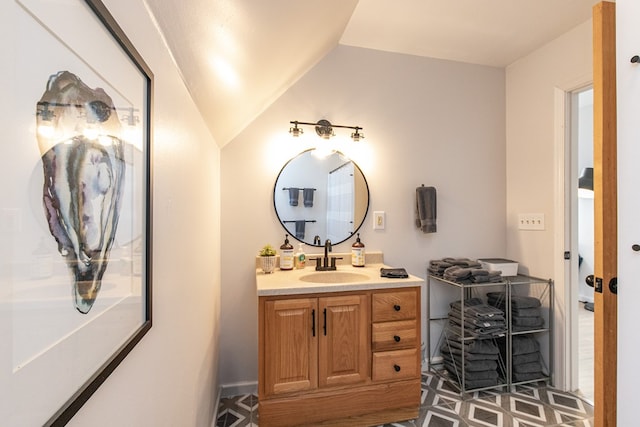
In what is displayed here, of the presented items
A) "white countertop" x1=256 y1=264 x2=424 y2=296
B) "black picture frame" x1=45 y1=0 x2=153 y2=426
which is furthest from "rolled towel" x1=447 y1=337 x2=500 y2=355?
"black picture frame" x1=45 y1=0 x2=153 y2=426

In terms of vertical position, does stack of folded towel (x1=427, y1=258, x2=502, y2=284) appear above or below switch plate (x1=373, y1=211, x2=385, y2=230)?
below

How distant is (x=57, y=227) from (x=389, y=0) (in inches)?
79.7

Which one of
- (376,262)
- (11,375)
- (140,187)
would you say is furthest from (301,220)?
(11,375)

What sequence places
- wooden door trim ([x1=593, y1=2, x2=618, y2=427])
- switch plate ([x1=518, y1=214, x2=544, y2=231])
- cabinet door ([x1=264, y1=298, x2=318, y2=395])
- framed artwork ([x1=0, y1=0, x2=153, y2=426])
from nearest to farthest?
1. framed artwork ([x1=0, y1=0, x2=153, y2=426])
2. wooden door trim ([x1=593, y1=2, x2=618, y2=427])
3. cabinet door ([x1=264, y1=298, x2=318, y2=395])
4. switch plate ([x1=518, y1=214, x2=544, y2=231])

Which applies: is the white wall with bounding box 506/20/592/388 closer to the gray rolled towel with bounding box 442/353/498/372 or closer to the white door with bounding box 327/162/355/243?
the gray rolled towel with bounding box 442/353/498/372

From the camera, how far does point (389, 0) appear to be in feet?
5.64

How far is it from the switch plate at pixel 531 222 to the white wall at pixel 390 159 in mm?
155

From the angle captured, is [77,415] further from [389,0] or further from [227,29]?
[389,0]

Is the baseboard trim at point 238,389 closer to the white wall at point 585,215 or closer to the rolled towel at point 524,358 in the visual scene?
the rolled towel at point 524,358

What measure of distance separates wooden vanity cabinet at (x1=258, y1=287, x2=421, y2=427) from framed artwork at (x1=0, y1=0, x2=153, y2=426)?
114 centimetres

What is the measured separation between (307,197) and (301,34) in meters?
1.08

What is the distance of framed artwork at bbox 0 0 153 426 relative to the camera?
0.27 m

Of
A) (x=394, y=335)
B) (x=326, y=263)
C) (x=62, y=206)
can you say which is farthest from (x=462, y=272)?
(x=62, y=206)

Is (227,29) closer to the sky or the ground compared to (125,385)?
closer to the sky
